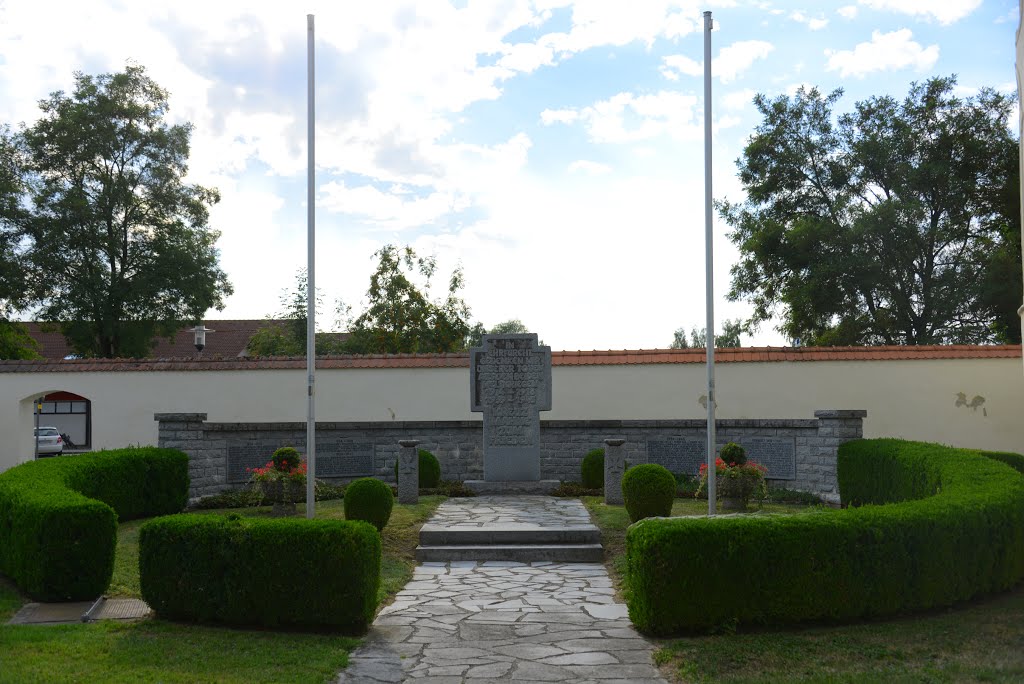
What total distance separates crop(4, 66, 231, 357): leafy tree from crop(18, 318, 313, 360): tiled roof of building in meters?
9.31

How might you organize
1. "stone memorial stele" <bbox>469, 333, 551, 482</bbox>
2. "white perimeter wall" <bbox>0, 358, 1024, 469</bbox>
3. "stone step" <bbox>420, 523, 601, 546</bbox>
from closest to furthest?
"stone step" <bbox>420, 523, 601, 546</bbox> < "stone memorial stele" <bbox>469, 333, 551, 482</bbox> < "white perimeter wall" <bbox>0, 358, 1024, 469</bbox>

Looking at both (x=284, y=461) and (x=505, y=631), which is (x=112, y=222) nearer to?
(x=284, y=461)

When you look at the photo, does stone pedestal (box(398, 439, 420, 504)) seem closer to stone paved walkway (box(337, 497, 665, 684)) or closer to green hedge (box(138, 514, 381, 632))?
stone paved walkway (box(337, 497, 665, 684))

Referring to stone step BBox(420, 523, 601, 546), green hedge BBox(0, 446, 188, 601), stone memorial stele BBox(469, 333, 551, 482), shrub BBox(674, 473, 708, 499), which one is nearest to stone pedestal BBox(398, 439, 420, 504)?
stone memorial stele BBox(469, 333, 551, 482)

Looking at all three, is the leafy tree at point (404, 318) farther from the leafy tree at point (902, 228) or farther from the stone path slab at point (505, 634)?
the stone path slab at point (505, 634)

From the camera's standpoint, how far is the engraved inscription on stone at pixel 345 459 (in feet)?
55.3

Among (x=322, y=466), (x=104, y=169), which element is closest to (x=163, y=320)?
(x=104, y=169)

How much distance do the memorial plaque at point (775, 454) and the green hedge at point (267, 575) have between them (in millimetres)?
10121

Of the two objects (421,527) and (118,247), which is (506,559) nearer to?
(421,527)

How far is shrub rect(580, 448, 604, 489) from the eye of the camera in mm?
15742

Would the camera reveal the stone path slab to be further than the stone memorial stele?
No

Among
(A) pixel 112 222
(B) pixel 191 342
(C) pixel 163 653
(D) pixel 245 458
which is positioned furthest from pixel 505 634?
(B) pixel 191 342

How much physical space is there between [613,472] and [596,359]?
4.79 m

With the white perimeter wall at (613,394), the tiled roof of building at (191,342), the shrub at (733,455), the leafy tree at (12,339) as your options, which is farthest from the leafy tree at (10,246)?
the shrub at (733,455)
